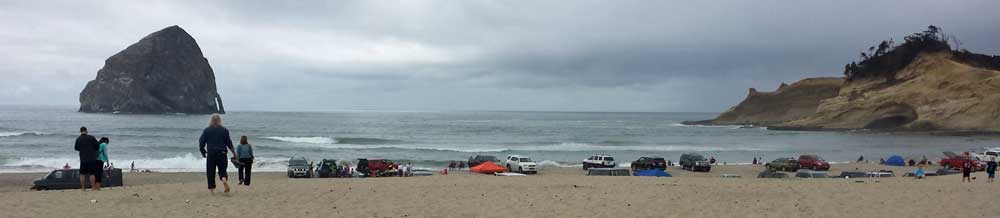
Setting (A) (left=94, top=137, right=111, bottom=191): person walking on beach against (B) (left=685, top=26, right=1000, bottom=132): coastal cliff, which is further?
(B) (left=685, top=26, right=1000, bottom=132): coastal cliff

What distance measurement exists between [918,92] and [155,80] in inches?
6212

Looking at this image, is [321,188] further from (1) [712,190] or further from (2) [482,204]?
(1) [712,190]

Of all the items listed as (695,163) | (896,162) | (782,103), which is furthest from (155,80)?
(896,162)

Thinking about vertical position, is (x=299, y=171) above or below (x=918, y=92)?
below

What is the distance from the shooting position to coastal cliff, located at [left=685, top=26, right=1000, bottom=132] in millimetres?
88000

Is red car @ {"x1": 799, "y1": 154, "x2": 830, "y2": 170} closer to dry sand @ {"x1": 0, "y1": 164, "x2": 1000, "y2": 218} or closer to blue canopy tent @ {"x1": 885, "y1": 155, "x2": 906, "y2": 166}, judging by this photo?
blue canopy tent @ {"x1": 885, "y1": 155, "x2": 906, "y2": 166}

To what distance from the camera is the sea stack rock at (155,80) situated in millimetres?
160625

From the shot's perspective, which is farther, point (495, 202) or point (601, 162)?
point (601, 162)

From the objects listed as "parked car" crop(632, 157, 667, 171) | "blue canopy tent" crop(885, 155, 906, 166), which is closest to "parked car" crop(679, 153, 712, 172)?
"parked car" crop(632, 157, 667, 171)

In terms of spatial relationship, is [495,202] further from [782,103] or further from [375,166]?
[782,103]

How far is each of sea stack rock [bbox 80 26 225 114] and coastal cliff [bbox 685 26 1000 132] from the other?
138m

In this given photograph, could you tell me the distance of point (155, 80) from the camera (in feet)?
542

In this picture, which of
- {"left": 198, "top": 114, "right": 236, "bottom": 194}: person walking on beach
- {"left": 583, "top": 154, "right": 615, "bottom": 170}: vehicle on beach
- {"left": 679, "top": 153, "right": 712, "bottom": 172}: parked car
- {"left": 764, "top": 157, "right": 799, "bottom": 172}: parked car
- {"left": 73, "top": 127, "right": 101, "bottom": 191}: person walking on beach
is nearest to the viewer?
{"left": 198, "top": 114, "right": 236, "bottom": 194}: person walking on beach

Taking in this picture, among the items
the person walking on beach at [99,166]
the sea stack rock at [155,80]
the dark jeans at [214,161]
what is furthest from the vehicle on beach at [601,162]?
the sea stack rock at [155,80]
